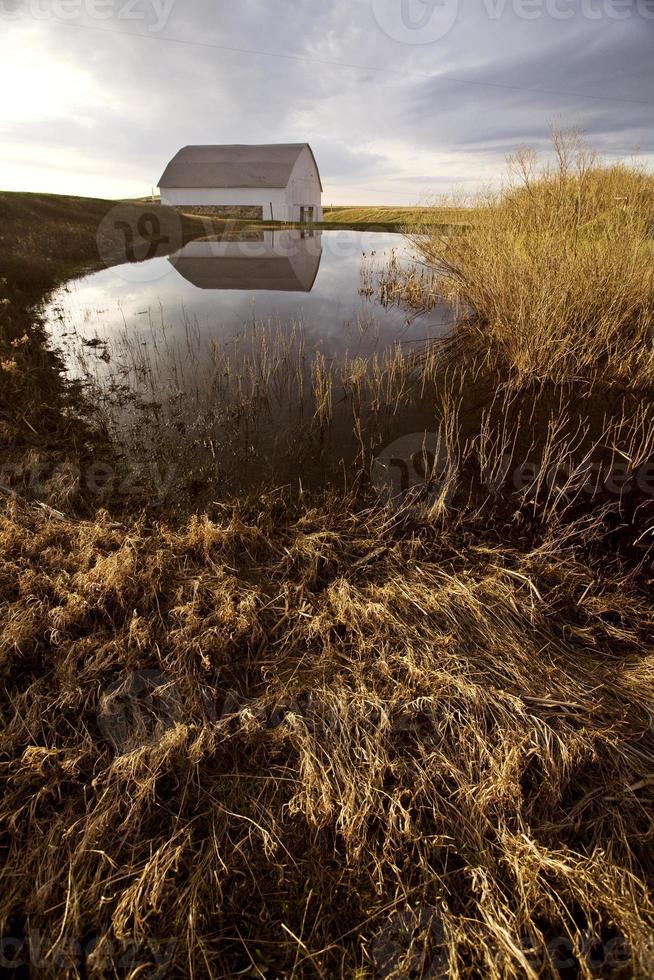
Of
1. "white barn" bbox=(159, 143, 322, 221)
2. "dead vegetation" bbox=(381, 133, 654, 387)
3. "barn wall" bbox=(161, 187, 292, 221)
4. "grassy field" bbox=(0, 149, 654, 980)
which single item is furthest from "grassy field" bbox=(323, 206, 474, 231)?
"grassy field" bbox=(0, 149, 654, 980)

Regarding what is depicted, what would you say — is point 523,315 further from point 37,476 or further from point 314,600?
point 37,476

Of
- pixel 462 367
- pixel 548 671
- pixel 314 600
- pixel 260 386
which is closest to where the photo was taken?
pixel 548 671

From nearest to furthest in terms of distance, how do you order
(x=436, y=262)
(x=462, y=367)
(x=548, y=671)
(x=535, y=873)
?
(x=535, y=873) < (x=548, y=671) < (x=462, y=367) < (x=436, y=262)

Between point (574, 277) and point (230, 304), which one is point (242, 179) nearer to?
point (230, 304)

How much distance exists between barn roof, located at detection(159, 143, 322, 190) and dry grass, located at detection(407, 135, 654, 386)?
3067 cm

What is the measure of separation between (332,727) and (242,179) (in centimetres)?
3877

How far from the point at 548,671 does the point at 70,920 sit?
2.57 m

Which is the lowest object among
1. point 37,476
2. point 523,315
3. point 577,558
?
point 577,558

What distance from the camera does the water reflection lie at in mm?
13344

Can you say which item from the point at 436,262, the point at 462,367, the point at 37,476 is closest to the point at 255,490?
the point at 37,476

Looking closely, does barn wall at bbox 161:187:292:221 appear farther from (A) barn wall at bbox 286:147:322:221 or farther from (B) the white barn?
(A) barn wall at bbox 286:147:322:221

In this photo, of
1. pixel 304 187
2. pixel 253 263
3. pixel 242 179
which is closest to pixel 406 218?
pixel 253 263

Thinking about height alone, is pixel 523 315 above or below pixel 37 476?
above

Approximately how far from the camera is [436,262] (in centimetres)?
916
